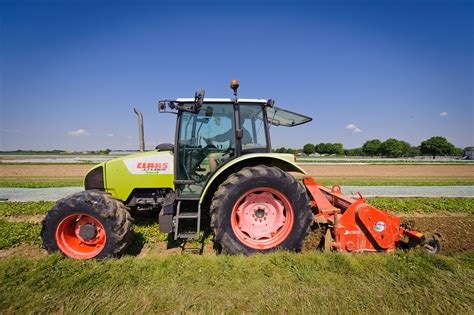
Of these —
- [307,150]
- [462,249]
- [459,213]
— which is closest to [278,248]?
[462,249]

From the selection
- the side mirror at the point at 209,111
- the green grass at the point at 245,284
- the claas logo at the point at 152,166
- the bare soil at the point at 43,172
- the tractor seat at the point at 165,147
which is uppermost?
the side mirror at the point at 209,111

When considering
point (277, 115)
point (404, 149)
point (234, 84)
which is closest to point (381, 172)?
point (277, 115)

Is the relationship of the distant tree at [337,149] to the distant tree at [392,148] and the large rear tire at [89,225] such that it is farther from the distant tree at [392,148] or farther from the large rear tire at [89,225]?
the large rear tire at [89,225]

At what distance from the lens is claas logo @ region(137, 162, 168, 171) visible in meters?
3.86

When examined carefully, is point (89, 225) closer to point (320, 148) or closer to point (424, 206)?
point (424, 206)

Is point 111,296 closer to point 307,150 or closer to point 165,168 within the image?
point 165,168

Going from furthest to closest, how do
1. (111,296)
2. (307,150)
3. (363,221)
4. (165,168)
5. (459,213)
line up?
(307,150) < (459,213) < (165,168) < (363,221) < (111,296)

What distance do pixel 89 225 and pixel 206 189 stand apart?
5.37 feet

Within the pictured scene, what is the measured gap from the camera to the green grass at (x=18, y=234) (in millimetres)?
3988

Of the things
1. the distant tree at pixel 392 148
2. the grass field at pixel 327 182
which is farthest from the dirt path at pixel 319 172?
the distant tree at pixel 392 148

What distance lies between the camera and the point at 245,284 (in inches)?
96.9

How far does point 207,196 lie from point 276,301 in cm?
216

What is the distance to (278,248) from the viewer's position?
323 cm

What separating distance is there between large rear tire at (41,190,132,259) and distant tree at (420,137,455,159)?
11931 centimetres
